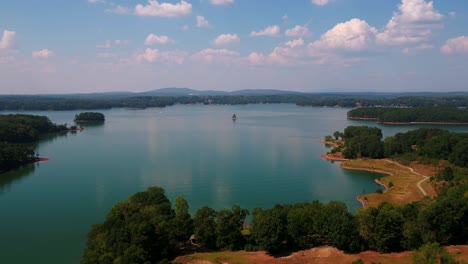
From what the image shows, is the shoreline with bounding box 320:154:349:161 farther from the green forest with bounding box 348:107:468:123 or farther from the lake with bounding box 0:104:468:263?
the green forest with bounding box 348:107:468:123

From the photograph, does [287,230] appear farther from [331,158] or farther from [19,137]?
[19,137]

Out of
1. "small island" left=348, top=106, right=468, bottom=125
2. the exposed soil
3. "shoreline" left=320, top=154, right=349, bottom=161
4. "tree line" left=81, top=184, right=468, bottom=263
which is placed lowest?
the exposed soil

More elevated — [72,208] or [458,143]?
[458,143]

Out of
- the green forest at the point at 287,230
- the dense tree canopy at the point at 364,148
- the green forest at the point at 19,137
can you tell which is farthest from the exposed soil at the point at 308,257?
the green forest at the point at 19,137

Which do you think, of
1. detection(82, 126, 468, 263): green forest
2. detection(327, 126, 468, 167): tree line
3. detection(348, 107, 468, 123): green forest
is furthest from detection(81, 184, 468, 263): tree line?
detection(348, 107, 468, 123): green forest

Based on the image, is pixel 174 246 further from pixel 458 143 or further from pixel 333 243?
pixel 458 143

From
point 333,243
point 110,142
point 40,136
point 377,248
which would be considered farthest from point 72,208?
point 40,136
